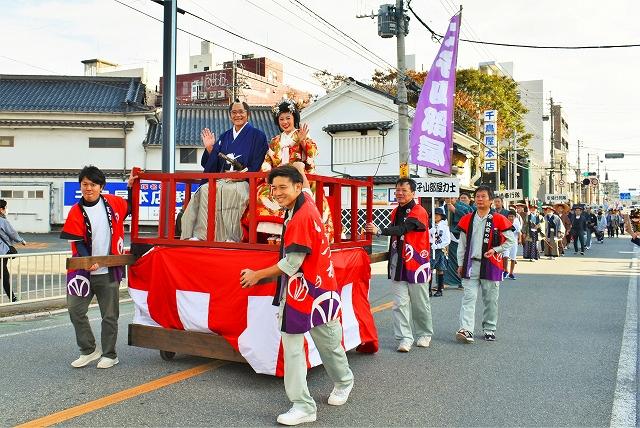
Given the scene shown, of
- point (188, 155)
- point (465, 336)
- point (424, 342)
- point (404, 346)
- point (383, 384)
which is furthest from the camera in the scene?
point (188, 155)

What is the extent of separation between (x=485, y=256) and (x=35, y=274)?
747 cm

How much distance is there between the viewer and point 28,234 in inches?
1090

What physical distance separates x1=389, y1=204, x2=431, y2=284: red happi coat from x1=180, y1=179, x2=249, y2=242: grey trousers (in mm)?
1970

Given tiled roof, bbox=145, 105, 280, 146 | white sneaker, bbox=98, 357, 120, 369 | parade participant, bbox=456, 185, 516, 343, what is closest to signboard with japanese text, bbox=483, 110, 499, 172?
tiled roof, bbox=145, 105, 280, 146

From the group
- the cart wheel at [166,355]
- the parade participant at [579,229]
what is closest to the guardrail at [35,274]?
the cart wheel at [166,355]

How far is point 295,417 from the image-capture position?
4199mm

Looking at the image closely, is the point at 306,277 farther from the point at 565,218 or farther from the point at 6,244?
the point at 565,218

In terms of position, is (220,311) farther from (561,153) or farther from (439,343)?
(561,153)

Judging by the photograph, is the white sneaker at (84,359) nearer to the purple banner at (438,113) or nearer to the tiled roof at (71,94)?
the purple banner at (438,113)

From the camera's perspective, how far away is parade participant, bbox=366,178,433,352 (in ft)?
22.2

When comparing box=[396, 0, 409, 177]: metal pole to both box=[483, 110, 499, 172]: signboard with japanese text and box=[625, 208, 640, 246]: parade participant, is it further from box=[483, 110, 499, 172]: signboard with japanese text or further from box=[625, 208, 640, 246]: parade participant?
box=[483, 110, 499, 172]: signboard with japanese text

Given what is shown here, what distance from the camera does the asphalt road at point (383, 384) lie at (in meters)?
4.41

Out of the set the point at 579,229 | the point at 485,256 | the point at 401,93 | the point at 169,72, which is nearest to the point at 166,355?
the point at 485,256

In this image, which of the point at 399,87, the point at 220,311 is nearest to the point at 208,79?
the point at 399,87
